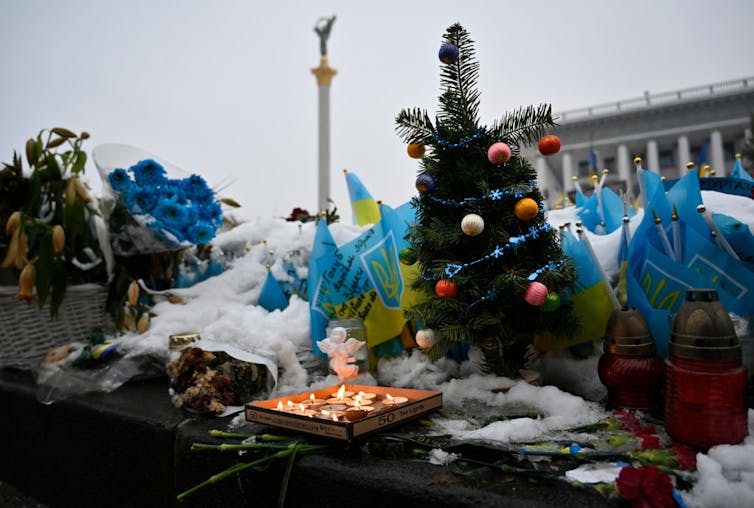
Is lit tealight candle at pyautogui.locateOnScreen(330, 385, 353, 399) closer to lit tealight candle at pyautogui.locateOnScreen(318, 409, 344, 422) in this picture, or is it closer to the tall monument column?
lit tealight candle at pyautogui.locateOnScreen(318, 409, 344, 422)

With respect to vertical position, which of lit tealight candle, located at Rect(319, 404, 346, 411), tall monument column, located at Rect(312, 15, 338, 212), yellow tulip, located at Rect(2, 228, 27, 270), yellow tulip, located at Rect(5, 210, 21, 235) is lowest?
lit tealight candle, located at Rect(319, 404, 346, 411)

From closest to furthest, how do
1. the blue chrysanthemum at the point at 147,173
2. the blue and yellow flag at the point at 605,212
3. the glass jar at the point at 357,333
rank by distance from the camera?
the glass jar at the point at 357,333 < the blue and yellow flag at the point at 605,212 < the blue chrysanthemum at the point at 147,173

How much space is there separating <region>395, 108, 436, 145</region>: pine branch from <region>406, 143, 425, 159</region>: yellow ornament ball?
0.01 m

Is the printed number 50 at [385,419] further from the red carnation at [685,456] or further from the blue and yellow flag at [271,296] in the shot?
the blue and yellow flag at [271,296]

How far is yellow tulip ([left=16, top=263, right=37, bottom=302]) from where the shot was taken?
148 cm

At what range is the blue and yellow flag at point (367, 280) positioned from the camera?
129 centimetres

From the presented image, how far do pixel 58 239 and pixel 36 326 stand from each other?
12.3 inches

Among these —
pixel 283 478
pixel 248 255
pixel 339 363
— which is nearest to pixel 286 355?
pixel 339 363

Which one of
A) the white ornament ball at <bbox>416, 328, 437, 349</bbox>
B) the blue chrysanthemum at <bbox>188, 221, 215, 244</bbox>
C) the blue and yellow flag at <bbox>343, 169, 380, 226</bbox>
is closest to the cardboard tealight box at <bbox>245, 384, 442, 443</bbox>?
the white ornament ball at <bbox>416, 328, 437, 349</bbox>

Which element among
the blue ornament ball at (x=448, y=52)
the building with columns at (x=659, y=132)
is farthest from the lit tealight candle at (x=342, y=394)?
the building with columns at (x=659, y=132)

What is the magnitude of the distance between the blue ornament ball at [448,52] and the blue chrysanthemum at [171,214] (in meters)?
1.05

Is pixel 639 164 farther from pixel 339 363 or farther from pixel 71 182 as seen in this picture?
pixel 71 182

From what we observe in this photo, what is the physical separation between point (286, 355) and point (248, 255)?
751mm

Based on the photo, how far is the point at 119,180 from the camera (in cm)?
166
